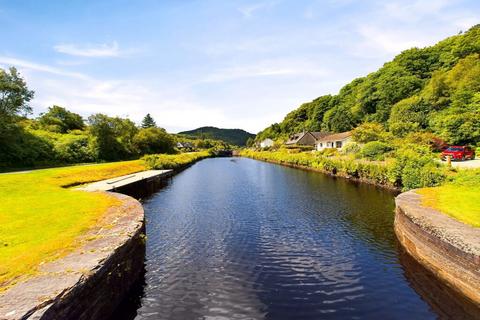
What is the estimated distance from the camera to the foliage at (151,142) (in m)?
74.1

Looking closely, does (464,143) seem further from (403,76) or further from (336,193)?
(403,76)

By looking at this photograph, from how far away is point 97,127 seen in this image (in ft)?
184

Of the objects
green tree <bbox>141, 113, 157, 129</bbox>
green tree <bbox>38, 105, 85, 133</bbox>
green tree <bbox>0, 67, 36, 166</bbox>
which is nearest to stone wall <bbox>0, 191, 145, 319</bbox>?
green tree <bbox>0, 67, 36, 166</bbox>

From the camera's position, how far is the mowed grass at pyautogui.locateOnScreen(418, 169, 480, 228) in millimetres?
12613

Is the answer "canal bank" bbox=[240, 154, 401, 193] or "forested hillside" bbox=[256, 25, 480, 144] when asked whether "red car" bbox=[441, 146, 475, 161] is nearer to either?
"forested hillside" bbox=[256, 25, 480, 144]

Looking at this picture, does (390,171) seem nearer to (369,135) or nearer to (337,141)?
(369,135)

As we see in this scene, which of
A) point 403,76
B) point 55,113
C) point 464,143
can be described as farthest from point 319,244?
point 403,76

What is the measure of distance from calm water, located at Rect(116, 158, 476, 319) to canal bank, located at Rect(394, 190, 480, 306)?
1.08 m

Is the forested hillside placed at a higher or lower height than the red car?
higher

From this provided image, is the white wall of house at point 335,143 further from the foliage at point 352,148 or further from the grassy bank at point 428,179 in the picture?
the grassy bank at point 428,179

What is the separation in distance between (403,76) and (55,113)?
104 meters

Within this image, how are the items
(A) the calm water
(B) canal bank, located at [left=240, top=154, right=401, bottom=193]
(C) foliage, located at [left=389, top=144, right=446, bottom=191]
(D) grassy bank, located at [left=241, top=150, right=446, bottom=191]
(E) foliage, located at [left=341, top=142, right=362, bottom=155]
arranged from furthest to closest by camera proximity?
(E) foliage, located at [left=341, top=142, right=362, bottom=155] < (B) canal bank, located at [left=240, top=154, right=401, bottom=193] < (D) grassy bank, located at [left=241, top=150, right=446, bottom=191] < (C) foliage, located at [left=389, top=144, right=446, bottom=191] < (A) the calm water

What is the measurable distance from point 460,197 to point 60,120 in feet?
268

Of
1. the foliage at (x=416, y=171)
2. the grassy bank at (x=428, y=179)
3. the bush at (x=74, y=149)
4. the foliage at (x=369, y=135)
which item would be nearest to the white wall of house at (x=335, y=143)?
the foliage at (x=369, y=135)
